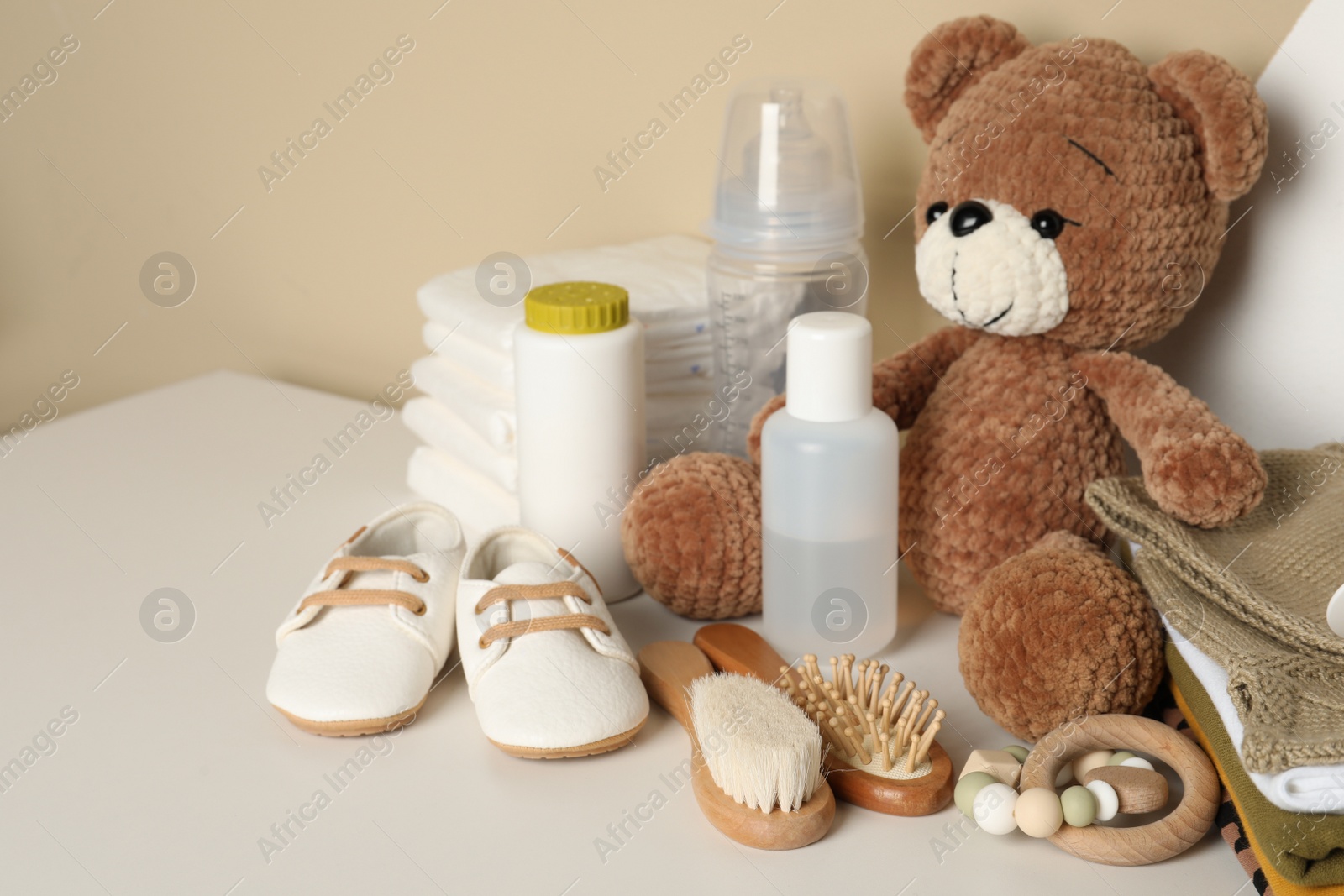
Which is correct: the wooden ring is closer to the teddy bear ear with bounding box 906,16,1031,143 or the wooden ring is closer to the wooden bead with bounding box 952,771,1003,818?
the wooden bead with bounding box 952,771,1003,818

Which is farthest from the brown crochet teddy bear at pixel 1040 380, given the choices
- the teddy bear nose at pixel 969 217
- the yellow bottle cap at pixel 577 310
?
the yellow bottle cap at pixel 577 310

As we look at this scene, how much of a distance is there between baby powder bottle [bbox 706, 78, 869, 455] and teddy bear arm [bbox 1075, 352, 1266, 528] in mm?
249

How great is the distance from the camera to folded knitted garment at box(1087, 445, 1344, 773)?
1.57ft

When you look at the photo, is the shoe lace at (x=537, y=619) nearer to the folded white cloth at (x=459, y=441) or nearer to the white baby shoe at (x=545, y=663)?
the white baby shoe at (x=545, y=663)

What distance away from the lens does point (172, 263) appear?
4.68 feet

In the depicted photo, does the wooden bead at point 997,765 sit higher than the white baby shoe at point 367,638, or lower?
lower

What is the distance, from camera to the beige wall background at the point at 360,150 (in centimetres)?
87

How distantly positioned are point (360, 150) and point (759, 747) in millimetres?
871

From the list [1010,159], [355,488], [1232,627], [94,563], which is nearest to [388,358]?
[355,488]

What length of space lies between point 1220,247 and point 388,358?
2.83 feet

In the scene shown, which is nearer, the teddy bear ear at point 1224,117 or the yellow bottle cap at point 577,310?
the teddy bear ear at point 1224,117

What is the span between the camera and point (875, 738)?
577mm

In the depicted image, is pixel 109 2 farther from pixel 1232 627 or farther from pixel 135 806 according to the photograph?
pixel 1232 627

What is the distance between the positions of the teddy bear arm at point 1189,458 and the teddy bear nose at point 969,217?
0.43 feet
